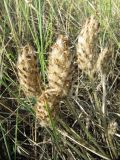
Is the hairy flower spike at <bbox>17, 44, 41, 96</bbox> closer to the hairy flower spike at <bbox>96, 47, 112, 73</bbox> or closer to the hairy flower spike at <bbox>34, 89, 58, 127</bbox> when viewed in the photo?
the hairy flower spike at <bbox>34, 89, 58, 127</bbox>

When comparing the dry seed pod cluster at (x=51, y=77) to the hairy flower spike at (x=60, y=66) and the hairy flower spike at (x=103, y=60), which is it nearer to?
the hairy flower spike at (x=60, y=66)

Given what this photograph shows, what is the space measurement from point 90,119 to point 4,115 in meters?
0.28

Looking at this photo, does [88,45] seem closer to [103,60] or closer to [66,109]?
[103,60]

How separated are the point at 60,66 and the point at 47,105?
0.08 meters

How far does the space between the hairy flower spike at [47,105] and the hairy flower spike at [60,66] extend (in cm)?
1

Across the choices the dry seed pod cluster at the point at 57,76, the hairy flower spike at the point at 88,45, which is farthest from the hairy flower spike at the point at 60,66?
the hairy flower spike at the point at 88,45

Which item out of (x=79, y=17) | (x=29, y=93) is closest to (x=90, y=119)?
(x=29, y=93)

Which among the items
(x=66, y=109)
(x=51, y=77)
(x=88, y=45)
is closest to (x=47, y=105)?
(x=51, y=77)

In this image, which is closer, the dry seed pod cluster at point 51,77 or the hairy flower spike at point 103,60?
the dry seed pod cluster at point 51,77

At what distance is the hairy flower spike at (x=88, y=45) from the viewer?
70 centimetres

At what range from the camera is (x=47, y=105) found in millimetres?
608

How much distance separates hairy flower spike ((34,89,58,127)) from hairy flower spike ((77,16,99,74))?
0.14 meters

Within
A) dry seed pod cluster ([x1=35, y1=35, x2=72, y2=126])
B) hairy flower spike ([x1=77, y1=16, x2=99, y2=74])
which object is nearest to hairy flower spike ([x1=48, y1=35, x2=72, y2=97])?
dry seed pod cluster ([x1=35, y1=35, x2=72, y2=126])

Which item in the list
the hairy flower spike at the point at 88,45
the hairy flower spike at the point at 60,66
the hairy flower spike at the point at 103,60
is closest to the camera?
the hairy flower spike at the point at 60,66
